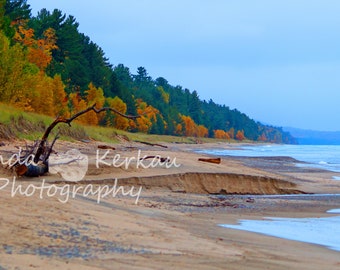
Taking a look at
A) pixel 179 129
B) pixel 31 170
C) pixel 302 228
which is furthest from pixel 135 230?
pixel 179 129

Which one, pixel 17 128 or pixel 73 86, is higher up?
pixel 73 86

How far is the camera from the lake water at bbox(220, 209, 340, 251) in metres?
9.41

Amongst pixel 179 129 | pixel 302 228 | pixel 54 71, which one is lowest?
pixel 302 228

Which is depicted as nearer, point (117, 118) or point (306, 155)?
point (306, 155)

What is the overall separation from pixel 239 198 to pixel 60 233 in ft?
31.2

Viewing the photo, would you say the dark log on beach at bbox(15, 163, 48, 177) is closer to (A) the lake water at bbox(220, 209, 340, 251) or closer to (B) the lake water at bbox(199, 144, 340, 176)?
(A) the lake water at bbox(220, 209, 340, 251)

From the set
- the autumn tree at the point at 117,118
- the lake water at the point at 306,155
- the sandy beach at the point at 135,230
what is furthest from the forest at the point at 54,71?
the sandy beach at the point at 135,230

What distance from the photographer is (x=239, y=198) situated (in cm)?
1634

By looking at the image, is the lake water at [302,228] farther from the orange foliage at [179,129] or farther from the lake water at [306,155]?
the orange foliage at [179,129]

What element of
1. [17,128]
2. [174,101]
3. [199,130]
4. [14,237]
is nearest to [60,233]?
[14,237]

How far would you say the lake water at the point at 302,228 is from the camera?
9.41m

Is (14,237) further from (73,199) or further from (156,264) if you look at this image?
(73,199)

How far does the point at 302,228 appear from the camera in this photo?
35.6ft

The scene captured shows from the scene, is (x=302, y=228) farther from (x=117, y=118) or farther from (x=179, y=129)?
(x=179, y=129)
